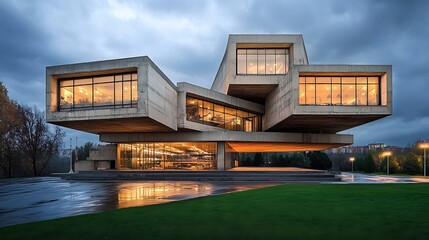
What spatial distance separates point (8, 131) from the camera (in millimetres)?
40094

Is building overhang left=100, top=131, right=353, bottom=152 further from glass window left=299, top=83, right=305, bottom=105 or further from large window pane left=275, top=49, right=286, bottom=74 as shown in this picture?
glass window left=299, top=83, right=305, bottom=105

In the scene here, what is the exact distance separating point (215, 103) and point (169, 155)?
8.73 metres

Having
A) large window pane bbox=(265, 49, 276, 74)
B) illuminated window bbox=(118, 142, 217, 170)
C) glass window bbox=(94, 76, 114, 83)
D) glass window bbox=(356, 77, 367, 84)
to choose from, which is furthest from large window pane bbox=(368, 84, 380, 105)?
glass window bbox=(94, 76, 114, 83)

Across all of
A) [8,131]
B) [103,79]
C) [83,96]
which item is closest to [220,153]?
[103,79]

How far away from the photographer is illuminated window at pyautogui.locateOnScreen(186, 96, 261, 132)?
3375 centimetres

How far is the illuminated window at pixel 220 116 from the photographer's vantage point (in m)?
33.8

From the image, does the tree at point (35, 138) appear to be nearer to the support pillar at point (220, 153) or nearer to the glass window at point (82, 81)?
the glass window at point (82, 81)

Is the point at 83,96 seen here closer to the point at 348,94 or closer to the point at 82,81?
the point at 82,81

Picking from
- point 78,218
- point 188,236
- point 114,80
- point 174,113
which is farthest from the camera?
point 174,113

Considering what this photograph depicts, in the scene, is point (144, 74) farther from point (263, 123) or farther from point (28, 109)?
point (28, 109)

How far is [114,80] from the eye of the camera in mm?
26797

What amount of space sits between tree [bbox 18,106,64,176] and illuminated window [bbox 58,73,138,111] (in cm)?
2017

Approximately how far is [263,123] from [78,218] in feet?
114

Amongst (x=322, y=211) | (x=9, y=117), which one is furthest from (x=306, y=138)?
(x=9, y=117)
